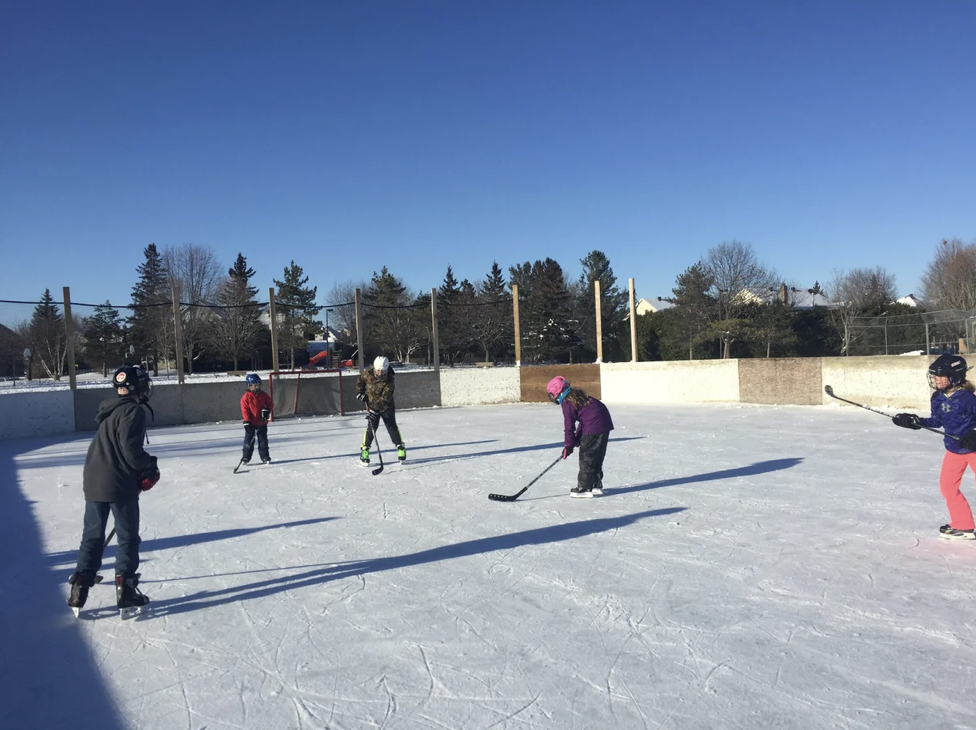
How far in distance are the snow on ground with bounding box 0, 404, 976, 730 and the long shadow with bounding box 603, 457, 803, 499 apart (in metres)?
0.08

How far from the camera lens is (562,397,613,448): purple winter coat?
7078 mm

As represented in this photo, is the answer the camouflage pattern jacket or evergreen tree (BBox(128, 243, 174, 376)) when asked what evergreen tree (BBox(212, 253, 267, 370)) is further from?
the camouflage pattern jacket

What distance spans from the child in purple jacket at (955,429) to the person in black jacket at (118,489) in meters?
5.64

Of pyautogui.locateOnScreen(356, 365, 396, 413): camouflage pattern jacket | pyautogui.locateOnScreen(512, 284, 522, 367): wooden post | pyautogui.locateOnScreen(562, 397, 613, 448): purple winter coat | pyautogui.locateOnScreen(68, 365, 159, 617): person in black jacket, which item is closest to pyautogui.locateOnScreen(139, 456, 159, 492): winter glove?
pyautogui.locateOnScreen(68, 365, 159, 617): person in black jacket

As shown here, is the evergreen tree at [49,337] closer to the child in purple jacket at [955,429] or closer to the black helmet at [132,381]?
the black helmet at [132,381]

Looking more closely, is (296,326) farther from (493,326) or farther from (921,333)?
(921,333)

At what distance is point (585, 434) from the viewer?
7117 millimetres

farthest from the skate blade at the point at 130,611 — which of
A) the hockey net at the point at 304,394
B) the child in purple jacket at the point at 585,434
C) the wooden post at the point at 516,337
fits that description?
the wooden post at the point at 516,337

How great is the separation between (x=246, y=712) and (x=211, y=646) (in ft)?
2.76

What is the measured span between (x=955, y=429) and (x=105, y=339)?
754 inches

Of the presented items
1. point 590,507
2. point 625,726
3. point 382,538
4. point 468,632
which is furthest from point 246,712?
point 590,507

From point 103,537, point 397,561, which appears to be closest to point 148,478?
point 103,537

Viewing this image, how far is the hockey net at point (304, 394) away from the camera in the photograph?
18250 millimetres

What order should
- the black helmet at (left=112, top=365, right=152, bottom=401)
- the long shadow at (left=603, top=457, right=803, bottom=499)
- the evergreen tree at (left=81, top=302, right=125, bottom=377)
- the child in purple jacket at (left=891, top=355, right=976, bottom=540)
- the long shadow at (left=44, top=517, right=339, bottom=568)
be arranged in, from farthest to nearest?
the evergreen tree at (left=81, top=302, right=125, bottom=377)
the long shadow at (left=603, top=457, right=803, bottom=499)
the long shadow at (left=44, top=517, right=339, bottom=568)
the child in purple jacket at (left=891, top=355, right=976, bottom=540)
the black helmet at (left=112, top=365, right=152, bottom=401)
